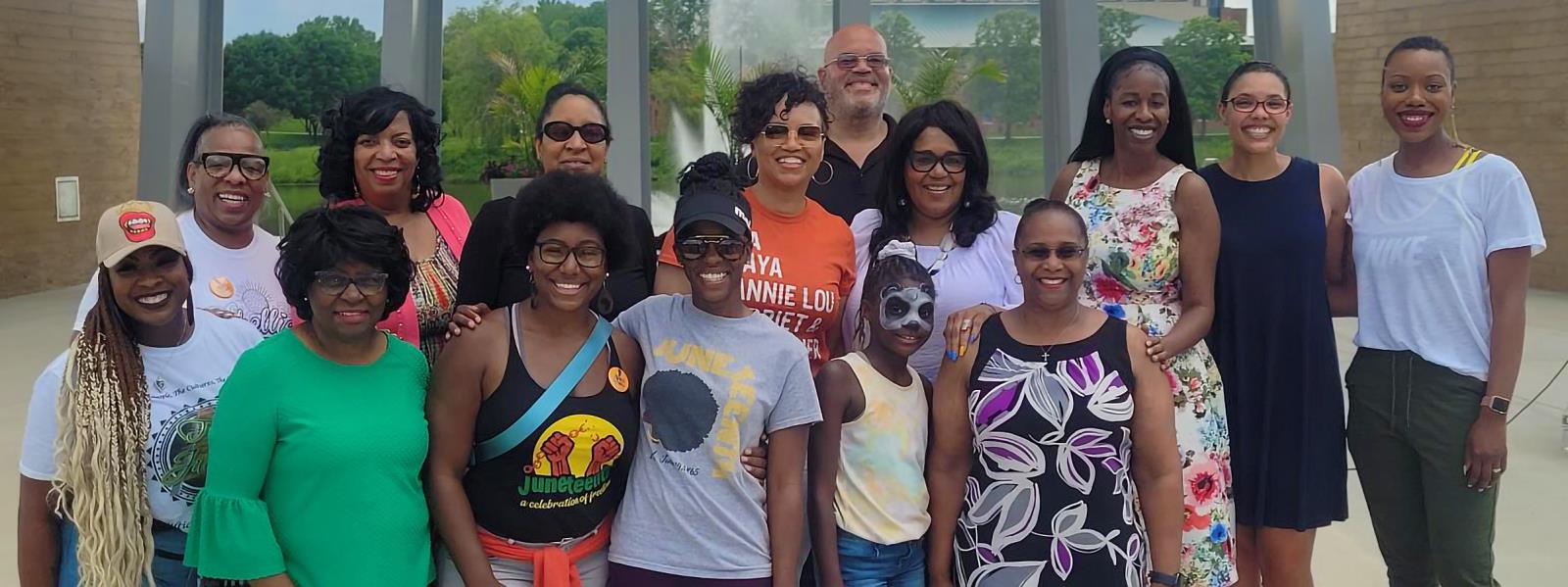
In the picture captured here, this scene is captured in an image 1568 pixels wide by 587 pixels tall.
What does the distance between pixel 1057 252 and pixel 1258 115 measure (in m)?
0.88

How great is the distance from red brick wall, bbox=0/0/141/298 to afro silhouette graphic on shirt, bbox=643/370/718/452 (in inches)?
575

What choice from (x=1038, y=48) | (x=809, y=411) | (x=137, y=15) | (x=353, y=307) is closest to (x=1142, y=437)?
(x=809, y=411)

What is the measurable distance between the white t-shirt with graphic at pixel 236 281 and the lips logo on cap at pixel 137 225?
0.31 meters

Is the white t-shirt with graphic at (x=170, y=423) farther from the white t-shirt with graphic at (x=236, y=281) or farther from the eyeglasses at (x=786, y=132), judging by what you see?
the eyeglasses at (x=786, y=132)

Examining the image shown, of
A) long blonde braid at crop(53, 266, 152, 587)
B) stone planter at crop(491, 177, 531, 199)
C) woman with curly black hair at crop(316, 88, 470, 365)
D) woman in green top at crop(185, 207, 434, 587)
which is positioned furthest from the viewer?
stone planter at crop(491, 177, 531, 199)

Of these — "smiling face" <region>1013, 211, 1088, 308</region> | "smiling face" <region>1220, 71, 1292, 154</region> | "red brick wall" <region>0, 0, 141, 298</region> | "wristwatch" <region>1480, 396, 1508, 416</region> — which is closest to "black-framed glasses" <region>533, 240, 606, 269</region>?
"smiling face" <region>1013, 211, 1088, 308</region>

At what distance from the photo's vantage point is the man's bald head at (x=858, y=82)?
12.3ft

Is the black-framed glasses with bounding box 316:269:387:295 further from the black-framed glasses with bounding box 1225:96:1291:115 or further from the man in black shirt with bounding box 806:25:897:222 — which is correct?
the black-framed glasses with bounding box 1225:96:1291:115

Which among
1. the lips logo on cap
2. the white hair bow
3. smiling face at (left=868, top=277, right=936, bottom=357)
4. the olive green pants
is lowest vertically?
the olive green pants

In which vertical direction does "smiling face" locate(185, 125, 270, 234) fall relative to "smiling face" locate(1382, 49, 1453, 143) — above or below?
below

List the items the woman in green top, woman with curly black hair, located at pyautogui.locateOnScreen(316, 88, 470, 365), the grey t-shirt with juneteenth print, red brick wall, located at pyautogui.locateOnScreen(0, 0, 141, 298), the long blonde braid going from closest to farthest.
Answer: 1. the woman in green top
2. the long blonde braid
3. the grey t-shirt with juneteenth print
4. woman with curly black hair, located at pyautogui.locateOnScreen(316, 88, 470, 365)
5. red brick wall, located at pyautogui.locateOnScreen(0, 0, 141, 298)

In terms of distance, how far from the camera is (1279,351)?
2.85 meters

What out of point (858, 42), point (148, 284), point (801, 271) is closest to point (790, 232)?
point (801, 271)

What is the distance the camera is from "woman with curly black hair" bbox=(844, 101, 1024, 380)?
267cm
